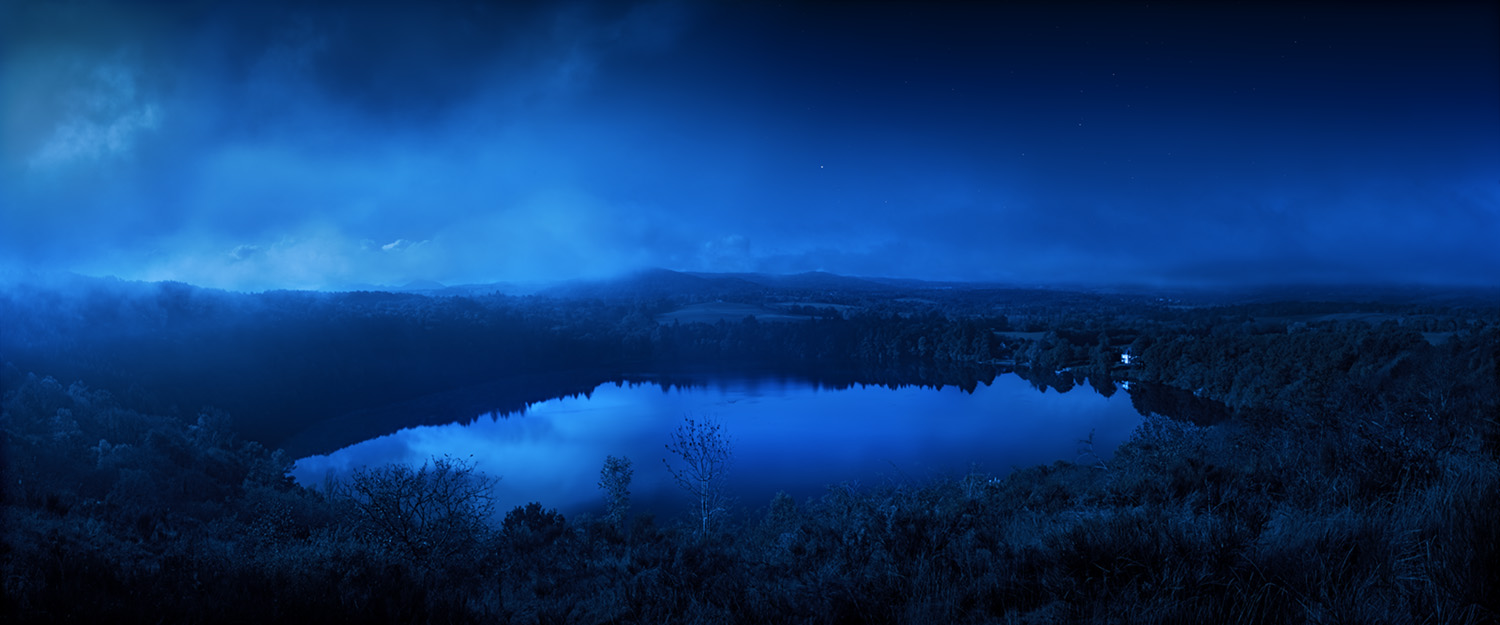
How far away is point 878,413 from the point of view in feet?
141

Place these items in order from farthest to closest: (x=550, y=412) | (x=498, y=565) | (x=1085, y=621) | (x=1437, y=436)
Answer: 1. (x=550, y=412)
2. (x=498, y=565)
3. (x=1437, y=436)
4. (x=1085, y=621)

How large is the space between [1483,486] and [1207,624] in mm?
1929

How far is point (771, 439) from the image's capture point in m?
35.4

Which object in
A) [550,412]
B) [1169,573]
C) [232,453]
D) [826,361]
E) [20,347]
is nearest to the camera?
[1169,573]

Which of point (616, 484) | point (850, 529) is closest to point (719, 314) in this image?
point (616, 484)

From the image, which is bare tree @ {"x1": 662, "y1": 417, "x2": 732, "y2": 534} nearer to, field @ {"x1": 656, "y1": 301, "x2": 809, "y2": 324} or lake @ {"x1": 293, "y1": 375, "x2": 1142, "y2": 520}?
lake @ {"x1": 293, "y1": 375, "x2": 1142, "y2": 520}

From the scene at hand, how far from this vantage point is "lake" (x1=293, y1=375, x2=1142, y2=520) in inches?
1061

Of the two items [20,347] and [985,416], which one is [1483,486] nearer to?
[985,416]

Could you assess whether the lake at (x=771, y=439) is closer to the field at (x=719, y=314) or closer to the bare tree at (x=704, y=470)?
the bare tree at (x=704, y=470)

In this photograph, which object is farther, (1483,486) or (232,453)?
(232,453)

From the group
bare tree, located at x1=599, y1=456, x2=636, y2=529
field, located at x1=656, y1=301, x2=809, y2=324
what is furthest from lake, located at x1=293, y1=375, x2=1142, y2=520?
field, located at x1=656, y1=301, x2=809, y2=324

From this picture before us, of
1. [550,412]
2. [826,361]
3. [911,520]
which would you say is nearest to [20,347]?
[550,412]

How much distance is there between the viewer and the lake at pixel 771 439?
26.9 metres

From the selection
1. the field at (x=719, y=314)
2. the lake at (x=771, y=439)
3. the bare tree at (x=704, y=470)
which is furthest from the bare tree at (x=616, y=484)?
the field at (x=719, y=314)
